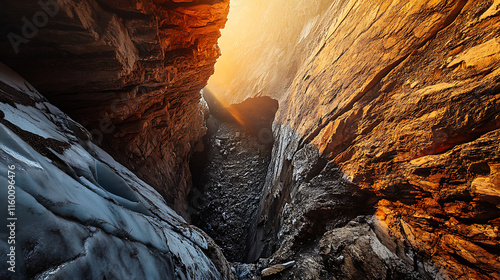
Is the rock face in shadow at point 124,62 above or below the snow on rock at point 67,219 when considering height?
above

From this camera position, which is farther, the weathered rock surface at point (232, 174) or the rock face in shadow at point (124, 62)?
the weathered rock surface at point (232, 174)

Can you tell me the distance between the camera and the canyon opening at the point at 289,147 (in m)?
2.15

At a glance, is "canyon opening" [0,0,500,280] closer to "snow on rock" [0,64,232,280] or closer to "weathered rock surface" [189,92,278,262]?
"snow on rock" [0,64,232,280]

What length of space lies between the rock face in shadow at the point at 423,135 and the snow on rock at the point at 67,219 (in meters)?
3.77

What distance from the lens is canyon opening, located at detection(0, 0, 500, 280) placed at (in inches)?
84.8

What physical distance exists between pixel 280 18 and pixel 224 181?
15.4 meters

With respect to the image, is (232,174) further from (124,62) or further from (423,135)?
(423,135)

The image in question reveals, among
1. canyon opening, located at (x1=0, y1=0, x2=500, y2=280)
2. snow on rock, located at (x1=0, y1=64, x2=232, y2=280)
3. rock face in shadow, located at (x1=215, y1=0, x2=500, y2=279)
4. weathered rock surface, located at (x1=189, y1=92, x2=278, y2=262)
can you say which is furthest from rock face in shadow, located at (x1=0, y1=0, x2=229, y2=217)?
rock face in shadow, located at (x1=215, y1=0, x2=500, y2=279)

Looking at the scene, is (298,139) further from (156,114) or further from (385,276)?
(156,114)

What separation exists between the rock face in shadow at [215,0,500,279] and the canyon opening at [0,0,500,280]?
0.08 feet

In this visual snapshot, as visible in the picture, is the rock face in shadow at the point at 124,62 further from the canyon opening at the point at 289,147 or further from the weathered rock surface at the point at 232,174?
the weathered rock surface at the point at 232,174

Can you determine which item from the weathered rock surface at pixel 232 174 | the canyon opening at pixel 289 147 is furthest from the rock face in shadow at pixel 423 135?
the weathered rock surface at pixel 232 174

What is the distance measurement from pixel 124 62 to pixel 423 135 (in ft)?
24.8

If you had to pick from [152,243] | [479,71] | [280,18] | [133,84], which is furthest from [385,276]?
[280,18]
